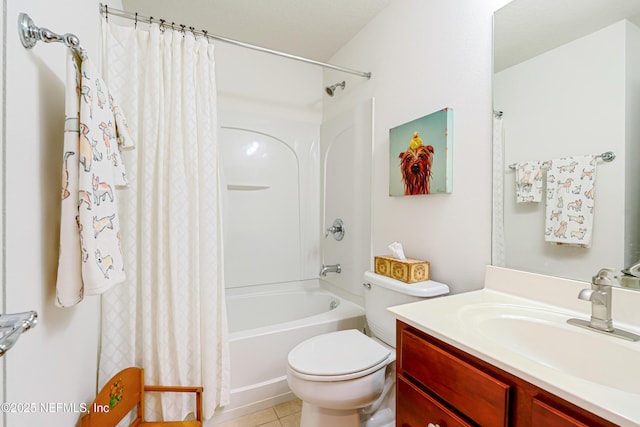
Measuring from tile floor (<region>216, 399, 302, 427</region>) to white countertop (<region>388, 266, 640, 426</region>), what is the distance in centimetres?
111

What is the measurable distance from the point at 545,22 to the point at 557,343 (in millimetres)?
1117

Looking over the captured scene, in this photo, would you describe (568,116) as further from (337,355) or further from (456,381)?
(337,355)

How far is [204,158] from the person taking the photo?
1.41 metres

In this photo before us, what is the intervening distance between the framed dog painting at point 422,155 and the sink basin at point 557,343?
63 centimetres

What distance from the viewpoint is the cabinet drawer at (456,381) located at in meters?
0.62

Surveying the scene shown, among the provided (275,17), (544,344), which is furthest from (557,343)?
(275,17)

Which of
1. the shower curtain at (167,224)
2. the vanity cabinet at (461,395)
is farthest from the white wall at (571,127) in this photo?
the shower curtain at (167,224)

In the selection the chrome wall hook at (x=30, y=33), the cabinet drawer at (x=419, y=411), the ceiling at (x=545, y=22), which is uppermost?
the ceiling at (x=545, y=22)

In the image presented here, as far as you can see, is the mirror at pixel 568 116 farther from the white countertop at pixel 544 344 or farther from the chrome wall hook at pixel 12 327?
the chrome wall hook at pixel 12 327

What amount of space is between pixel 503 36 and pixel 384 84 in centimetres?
73

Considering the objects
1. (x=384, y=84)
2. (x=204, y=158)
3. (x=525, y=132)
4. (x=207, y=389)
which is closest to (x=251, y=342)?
(x=207, y=389)

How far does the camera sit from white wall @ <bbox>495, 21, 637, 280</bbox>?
846 mm

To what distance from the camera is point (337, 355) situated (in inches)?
49.8

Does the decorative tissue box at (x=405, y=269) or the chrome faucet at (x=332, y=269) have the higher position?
the decorative tissue box at (x=405, y=269)
